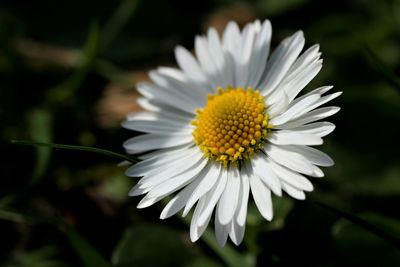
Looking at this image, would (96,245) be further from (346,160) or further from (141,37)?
(141,37)

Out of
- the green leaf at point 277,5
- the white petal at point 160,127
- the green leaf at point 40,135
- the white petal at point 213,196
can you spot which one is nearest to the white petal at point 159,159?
the white petal at point 160,127

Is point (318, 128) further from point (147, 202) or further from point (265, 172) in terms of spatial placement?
point (147, 202)

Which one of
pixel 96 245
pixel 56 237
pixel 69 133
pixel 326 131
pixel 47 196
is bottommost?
pixel 326 131

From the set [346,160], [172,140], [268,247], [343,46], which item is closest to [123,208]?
[172,140]

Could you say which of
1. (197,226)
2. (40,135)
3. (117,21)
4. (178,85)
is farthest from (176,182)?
(117,21)

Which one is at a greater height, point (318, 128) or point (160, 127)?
point (160, 127)

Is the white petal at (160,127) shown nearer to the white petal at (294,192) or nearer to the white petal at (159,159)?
the white petal at (159,159)

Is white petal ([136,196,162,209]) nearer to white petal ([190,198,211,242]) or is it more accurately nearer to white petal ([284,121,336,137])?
white petal ([190,198,211,242])
